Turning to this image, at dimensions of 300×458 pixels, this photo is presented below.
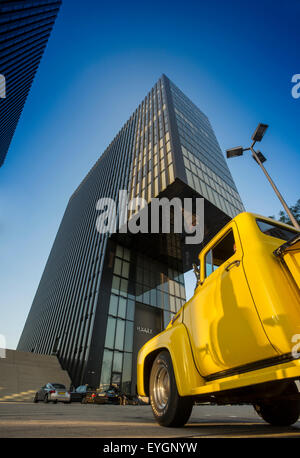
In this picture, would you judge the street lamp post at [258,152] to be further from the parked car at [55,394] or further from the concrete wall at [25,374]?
the concrete wall at [25,374]

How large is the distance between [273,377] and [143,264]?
27994mm

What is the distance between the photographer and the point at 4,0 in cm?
3103

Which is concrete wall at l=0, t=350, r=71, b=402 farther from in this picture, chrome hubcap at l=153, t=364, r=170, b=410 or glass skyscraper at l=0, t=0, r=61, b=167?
glass skyscraper at l=0, t=0, r=61, b=167

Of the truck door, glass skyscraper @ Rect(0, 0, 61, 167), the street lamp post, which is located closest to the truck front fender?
the truck door

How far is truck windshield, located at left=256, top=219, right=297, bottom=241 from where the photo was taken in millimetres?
2891

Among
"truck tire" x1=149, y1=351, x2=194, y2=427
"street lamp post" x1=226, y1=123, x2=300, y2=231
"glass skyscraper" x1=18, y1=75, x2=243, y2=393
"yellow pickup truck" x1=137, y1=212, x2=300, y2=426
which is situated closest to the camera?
"yellow pickup truck" x1=137, y1=212, x2=300, y2=426

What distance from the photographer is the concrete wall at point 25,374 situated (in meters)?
17.5

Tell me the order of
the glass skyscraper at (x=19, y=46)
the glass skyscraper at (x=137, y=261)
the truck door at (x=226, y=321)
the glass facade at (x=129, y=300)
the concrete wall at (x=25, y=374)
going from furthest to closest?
the glass skyscraper at (x=19, y=46) → the glass skyscraper at (x=137, y=261) → the glass facade at (x=129, y=300) → the concrete wall at (x=25, y=374) → the truck door at (x=226, y=321)

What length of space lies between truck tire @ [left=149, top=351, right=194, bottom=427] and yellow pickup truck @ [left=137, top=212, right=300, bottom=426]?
0.4 inches

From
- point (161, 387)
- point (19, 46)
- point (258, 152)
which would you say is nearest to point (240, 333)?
point (161, 387)

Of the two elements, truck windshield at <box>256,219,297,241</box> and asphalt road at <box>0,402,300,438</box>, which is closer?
asphalt road at <box>0,402,300,438</box>

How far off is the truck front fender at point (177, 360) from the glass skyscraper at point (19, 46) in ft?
154

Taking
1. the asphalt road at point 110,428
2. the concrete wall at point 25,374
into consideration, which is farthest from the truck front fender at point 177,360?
the concrete wall at point 25,374
